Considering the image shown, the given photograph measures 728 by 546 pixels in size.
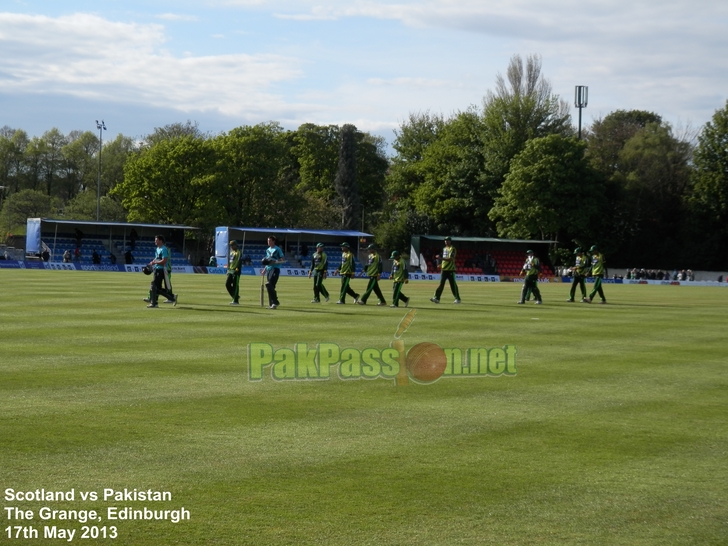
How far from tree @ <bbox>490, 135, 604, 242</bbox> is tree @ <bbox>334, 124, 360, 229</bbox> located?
2485 cm

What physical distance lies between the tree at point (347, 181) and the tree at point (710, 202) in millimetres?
36668

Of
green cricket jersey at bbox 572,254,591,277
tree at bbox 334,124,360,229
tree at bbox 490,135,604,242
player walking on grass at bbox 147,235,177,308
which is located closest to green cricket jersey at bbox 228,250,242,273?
player walking on grass at bbox 147,235,177,308

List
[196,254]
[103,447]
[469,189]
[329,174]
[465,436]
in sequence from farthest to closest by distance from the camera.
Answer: [329,174], [469,189], [196,254], [465,436], [103,447]

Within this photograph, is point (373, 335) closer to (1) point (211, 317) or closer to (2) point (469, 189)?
(1) point (211, 317)

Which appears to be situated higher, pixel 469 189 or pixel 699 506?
pixel 469 189

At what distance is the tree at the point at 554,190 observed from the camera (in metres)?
80.4

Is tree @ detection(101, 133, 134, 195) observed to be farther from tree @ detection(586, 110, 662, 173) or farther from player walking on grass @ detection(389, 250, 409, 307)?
player walking on grass @ detection(389, 250, 409, 307)

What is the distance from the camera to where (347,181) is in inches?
4055

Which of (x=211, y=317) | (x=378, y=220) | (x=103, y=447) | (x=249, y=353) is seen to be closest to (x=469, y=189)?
(x=378, y=220)

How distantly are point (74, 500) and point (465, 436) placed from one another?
3.91m

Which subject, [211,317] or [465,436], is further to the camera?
[211,317]

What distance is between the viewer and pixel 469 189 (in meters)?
91.2

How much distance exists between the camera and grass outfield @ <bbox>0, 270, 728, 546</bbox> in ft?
20.2

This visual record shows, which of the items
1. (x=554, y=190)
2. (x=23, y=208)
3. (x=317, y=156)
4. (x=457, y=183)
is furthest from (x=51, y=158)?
(x=554, y=190)
